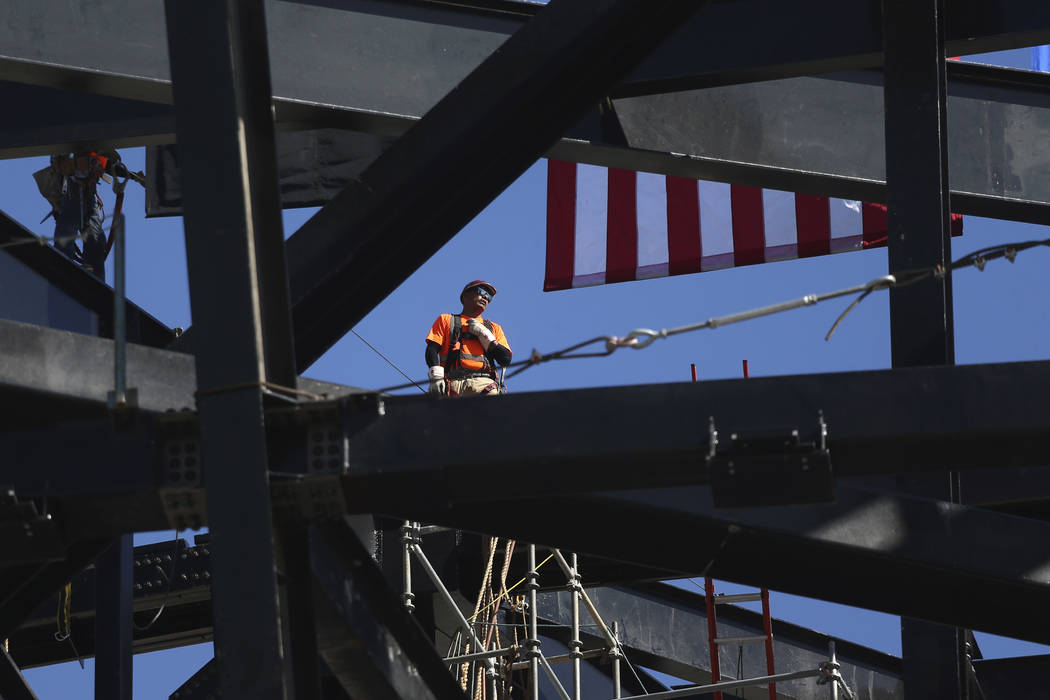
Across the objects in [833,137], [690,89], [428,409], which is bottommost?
[428,409]

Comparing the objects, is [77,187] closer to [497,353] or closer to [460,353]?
[460,353]

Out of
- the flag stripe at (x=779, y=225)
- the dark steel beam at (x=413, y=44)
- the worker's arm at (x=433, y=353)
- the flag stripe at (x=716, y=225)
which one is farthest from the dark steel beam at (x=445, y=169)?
the flag stripe at (x=716, y=225)

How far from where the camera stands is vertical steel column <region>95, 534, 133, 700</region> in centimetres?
893

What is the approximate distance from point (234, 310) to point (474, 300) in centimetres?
817

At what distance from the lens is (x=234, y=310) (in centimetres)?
514

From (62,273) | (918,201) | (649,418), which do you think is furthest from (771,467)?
(62,273)

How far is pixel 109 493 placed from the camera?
5.36 meters

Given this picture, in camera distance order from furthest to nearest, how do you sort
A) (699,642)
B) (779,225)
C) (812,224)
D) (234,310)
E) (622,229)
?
(622,229) < (779,225) < (812,224) < (699,642) < (234,310)

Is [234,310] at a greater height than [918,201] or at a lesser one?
lesser

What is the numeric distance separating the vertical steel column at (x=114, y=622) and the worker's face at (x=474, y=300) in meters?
4.71

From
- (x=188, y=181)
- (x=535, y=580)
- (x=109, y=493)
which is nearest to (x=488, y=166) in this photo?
(x=188, y=181)

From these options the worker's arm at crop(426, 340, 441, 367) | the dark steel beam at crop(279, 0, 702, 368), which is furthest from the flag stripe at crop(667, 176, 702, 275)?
the dark steel beam at crop(279, 0, 702, 368)

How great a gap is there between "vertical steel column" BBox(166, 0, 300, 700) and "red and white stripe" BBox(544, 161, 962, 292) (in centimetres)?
813

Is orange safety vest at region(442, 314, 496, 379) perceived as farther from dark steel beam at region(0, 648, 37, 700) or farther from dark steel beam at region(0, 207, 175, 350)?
dark steel beam at region(0, 648, 37, 700)
